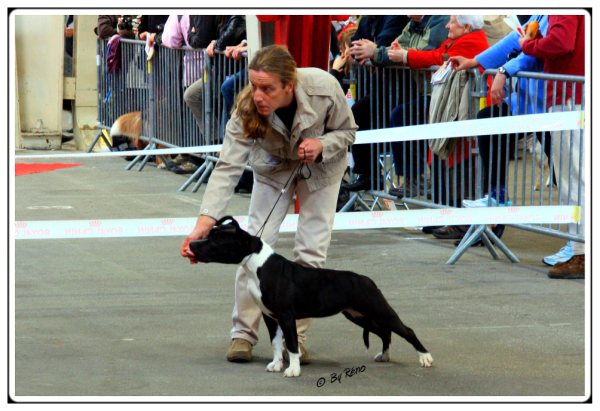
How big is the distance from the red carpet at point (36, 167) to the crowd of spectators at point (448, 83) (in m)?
4.50

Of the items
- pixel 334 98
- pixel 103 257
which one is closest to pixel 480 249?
pixel 103 257

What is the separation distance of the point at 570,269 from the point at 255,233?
286 cm

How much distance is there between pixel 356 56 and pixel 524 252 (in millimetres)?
2206

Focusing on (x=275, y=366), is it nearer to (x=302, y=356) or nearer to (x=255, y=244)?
(x=302, y=356)

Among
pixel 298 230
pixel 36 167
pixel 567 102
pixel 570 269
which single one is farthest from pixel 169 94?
pixel 298 230

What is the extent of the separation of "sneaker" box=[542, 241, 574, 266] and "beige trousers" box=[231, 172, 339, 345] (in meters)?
2.76

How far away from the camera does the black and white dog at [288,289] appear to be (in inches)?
213

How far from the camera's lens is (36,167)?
14414 millimetres

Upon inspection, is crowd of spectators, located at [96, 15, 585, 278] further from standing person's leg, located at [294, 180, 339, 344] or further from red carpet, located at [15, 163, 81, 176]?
red carpet, located at [15, 163, 81, 176]

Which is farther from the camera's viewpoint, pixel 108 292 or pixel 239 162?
pixel 108 292

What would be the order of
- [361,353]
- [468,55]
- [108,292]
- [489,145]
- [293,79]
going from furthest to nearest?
1. [468,55]
2. [489,145]
3. [108,292]
4. [361,353]
5. [293,79]

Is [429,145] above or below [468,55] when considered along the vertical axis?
below

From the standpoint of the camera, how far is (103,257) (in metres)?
8.83

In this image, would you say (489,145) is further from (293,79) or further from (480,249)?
(293,79)
